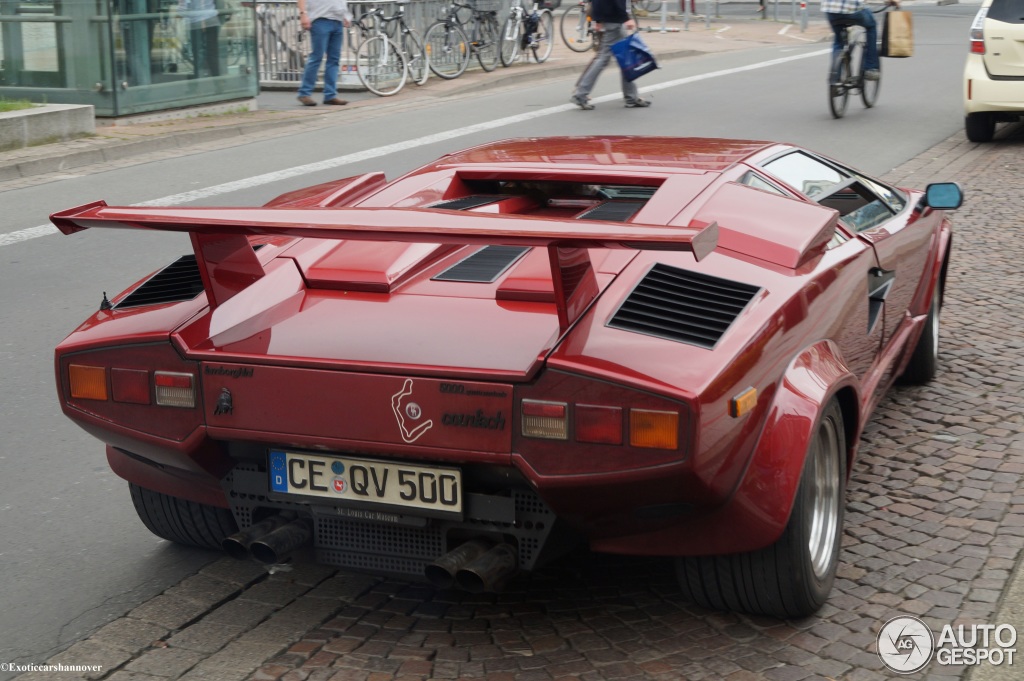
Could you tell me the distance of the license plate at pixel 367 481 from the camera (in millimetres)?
3246

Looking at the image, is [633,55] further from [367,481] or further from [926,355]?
[367,481]

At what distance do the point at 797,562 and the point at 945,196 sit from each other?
2.15 meters

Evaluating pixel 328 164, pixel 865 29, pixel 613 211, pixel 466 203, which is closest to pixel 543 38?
pixel 865 29

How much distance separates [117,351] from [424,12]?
643 inches

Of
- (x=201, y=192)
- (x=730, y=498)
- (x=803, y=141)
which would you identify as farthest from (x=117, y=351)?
(x=803, y=141)

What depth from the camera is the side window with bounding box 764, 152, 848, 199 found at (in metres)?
4.46

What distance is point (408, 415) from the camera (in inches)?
125

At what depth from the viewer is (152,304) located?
3.71 metres

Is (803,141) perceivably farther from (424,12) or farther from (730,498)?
(730,498)

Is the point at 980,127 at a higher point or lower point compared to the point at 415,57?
lower

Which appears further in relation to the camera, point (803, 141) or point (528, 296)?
point (803, 141)

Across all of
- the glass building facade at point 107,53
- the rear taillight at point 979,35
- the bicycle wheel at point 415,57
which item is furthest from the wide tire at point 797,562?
the bicycle wheel at point 415,57

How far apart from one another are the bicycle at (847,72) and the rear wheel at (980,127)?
1.73m

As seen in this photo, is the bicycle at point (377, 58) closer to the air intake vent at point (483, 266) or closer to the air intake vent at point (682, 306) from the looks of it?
the air intake vent at point (483, 266)
